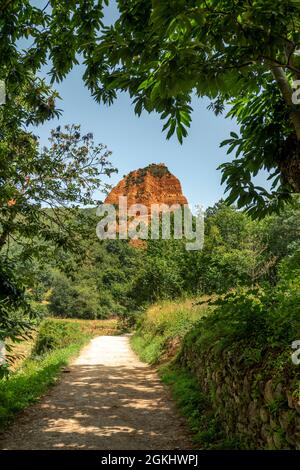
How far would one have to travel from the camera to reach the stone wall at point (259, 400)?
3.61 metres

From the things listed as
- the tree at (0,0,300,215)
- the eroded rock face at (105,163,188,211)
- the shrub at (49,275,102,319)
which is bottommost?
the shrub at (49,275,102,319)

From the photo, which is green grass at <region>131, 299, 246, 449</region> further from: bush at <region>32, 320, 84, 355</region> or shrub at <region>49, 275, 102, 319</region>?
shrub at <region>49, 275, 102, 319</region>

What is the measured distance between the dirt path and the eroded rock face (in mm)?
125607

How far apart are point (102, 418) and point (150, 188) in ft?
462

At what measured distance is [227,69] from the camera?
254 cm

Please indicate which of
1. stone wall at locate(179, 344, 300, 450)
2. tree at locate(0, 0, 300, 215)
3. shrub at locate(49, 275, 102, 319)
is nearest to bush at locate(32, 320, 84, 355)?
stone wall at locate(179, 344, 300, 450)

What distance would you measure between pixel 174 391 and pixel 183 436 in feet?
9.64

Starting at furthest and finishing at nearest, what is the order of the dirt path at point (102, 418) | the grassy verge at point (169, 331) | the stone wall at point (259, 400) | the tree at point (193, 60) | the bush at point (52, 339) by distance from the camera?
the bush at point (52, 339) < the grassy verge at point (169, 331) < the dirt path at point (102, 418) < the stone wall at point (259, 400) < the tree at point (193, 60)

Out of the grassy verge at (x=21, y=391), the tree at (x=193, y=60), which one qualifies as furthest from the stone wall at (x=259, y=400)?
the grassy verge at (x=21, y=391)

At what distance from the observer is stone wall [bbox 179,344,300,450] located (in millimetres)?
3613

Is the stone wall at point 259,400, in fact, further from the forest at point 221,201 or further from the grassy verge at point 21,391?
the grassy verge at point 21,391

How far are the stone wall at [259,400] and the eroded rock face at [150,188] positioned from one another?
129338 mm

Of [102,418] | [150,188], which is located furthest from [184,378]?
[150,188]

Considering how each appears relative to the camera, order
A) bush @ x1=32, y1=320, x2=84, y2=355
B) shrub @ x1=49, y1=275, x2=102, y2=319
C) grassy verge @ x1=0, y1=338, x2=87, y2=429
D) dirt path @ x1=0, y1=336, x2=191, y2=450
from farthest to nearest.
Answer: shrub @ x1=49, y1=275, x2=102, y2=319
bush @ x1=32, y1=320, x2=84, y2=355
grassy verge @ x1=0, y1=338, x2=87, y2=429
dirt path @ x1=0, y1=336, x2=191, y2=450
